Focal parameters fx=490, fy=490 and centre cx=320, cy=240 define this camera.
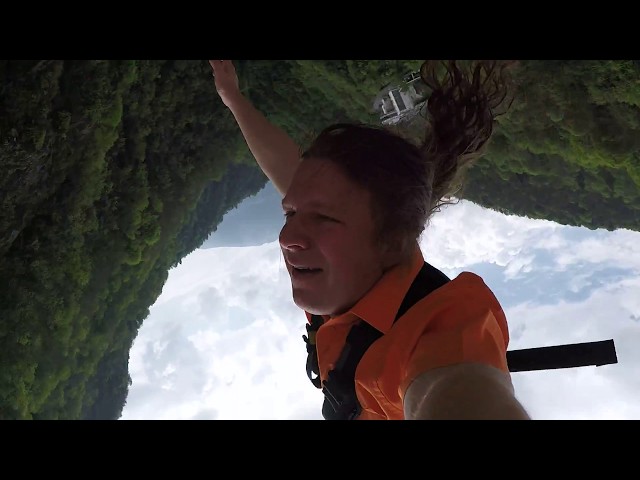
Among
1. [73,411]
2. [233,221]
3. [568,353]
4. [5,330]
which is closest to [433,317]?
[568,353]

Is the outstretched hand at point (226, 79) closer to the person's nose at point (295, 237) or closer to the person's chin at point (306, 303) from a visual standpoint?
the person's nose at point (295, 237)

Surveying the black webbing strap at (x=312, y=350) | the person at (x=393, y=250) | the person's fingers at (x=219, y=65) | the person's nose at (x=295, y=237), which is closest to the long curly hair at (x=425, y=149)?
the person at (x=393, y=250)

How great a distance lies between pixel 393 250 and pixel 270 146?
4.88 ft

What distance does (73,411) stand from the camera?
16.1 meters

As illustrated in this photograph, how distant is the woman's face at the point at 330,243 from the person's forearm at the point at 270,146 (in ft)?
3.55

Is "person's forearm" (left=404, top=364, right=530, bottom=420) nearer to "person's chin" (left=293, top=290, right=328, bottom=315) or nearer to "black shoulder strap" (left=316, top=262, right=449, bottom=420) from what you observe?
"black shoulder strap" (left=316, top=262, right=449, bottom=420)

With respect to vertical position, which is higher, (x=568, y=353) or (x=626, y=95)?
(x=626, y=95)

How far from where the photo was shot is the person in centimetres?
172

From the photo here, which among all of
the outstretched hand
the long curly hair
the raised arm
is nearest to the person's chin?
the long curly hair

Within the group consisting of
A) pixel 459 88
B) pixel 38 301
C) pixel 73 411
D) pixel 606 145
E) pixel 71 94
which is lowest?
pixel 459 88

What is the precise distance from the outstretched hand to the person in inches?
53.9

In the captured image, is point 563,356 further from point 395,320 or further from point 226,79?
point 226,79
